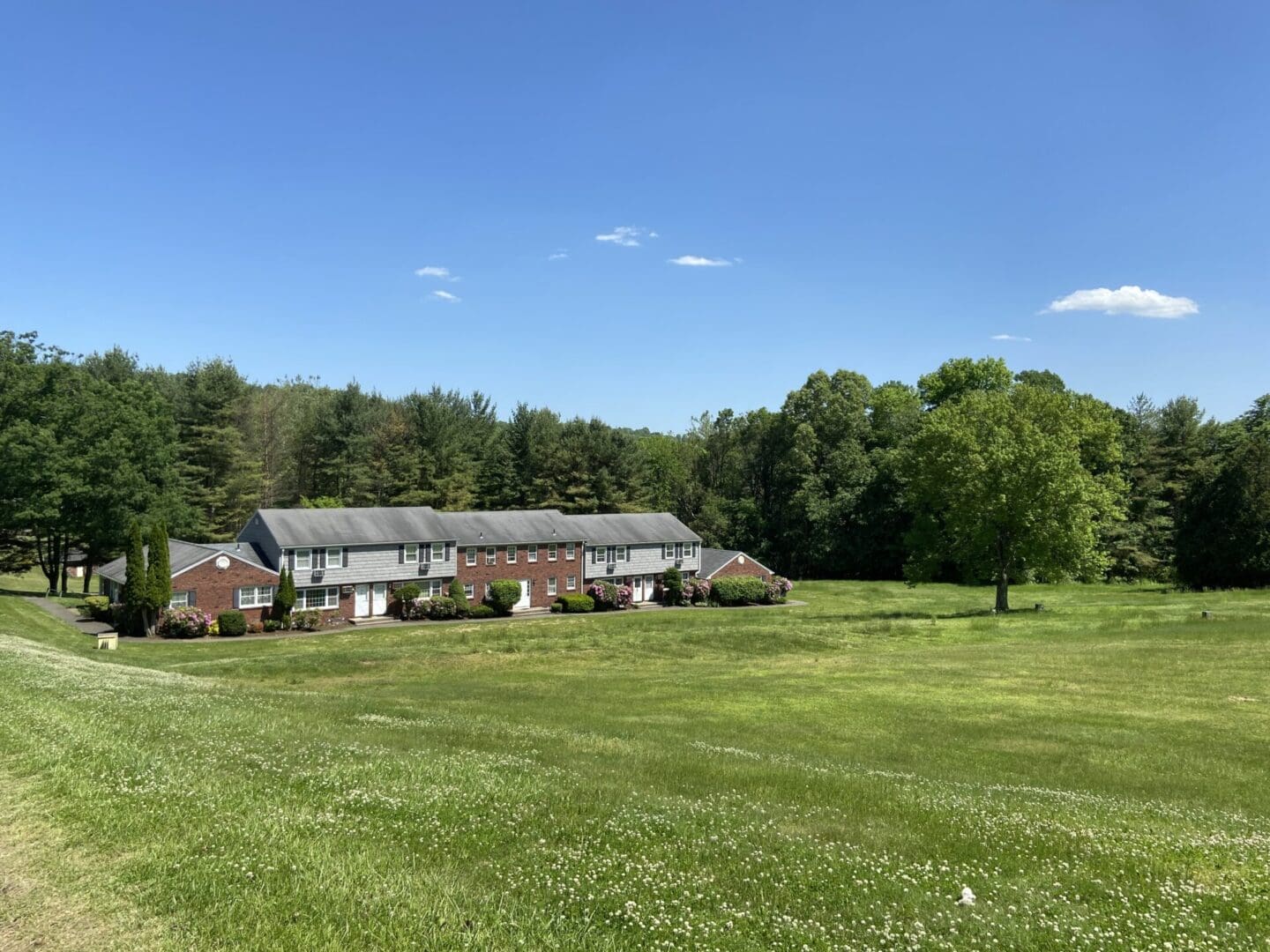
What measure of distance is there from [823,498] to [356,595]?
161ft

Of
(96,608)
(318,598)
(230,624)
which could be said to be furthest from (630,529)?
(96,608)

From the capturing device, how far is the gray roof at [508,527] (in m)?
60.4

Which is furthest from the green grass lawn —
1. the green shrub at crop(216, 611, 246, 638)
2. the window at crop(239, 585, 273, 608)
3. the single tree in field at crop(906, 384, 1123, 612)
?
the window at crop(239, 585, 273, 608)

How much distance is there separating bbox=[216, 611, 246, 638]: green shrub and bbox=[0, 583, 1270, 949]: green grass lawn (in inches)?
951

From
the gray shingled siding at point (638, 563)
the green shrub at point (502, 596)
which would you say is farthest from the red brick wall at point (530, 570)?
the green shrub at point (502, 596)

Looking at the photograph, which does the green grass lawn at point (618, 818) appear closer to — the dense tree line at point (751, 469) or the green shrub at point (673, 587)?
the dense tree line at point (751, 469)

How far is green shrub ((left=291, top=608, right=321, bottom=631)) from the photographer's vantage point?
49.8 metres

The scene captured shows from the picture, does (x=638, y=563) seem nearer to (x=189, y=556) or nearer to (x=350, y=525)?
(x=350, y=525)

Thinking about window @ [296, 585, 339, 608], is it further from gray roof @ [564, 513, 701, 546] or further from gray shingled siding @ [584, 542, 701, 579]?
gray shingled siding @ [584, 542, 701, 579]

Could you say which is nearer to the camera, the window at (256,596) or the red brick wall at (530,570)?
the window at (256,596)

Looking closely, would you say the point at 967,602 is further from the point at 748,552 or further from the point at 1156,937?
the point at 1156,937

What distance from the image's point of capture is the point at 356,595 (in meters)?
54.6

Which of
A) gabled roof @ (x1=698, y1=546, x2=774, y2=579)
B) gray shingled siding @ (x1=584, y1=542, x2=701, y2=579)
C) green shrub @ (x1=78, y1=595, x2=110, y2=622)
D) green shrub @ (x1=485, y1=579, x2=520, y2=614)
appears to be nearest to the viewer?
green shrub @ (x1=78, y1=595, x2=110, y2=622)

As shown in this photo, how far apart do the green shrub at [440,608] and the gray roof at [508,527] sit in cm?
493
